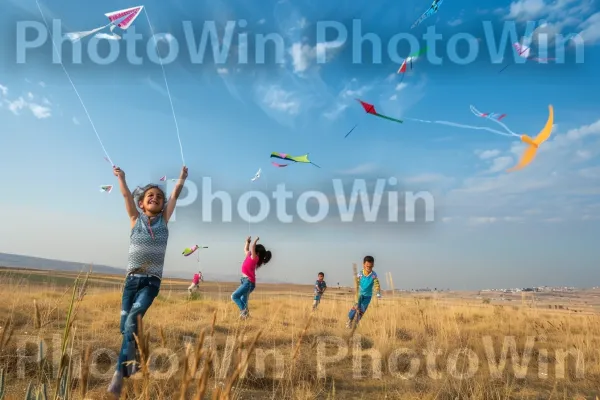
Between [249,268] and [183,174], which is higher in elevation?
[183,174]

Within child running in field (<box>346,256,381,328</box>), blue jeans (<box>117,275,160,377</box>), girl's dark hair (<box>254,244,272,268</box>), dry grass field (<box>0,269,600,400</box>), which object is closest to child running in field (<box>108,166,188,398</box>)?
blue jeans (<box>117,275,160,377</box>)

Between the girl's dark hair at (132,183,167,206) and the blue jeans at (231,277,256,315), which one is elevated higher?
the girl's dark hair at (132,183,167,206)

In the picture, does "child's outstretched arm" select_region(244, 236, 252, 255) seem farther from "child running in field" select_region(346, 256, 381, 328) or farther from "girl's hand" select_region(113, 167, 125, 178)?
"girl's hand" select_region(113, 167, 125, 178)

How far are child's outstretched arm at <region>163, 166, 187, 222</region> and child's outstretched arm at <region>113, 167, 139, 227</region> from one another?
0.27 metres

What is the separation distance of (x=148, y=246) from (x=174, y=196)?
530mm

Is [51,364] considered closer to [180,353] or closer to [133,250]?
[180,353]

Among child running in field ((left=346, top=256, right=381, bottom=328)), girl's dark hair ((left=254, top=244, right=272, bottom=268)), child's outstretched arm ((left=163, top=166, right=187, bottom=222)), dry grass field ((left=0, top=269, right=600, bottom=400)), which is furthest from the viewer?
girl's dark hair ((left=254, top=244, right=272, bottom=268))

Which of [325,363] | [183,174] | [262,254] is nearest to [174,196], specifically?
[183,174]

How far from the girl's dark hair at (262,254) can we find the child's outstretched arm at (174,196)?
4.92 m

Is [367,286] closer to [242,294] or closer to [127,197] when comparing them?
[242,294]

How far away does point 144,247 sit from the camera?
3912 mm

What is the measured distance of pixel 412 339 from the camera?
24.8 ft

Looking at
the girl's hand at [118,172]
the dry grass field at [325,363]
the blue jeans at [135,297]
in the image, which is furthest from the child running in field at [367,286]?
the girl's hand at [118,172]

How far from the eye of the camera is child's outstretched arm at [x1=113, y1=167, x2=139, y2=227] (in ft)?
12.6
